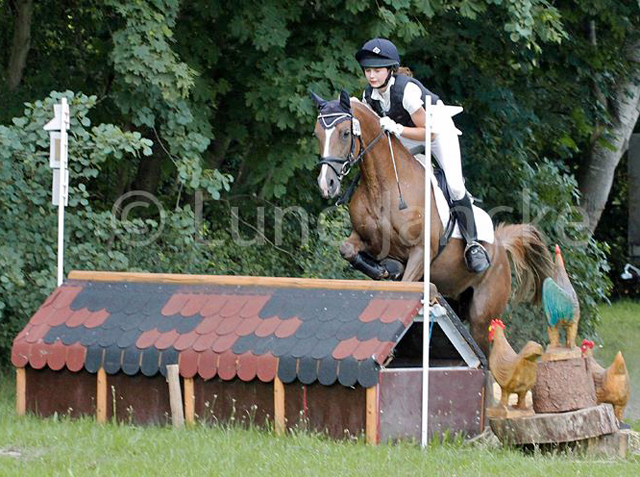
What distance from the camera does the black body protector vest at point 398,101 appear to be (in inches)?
318

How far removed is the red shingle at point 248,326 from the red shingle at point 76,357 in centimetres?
104

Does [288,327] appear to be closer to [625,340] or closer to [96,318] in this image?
[96,318]

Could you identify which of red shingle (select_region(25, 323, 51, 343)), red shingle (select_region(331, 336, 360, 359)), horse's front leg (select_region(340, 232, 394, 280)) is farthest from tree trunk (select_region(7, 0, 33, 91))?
red shingle (select_region(331, 336, 360, 359))

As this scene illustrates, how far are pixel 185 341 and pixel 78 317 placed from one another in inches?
35.0

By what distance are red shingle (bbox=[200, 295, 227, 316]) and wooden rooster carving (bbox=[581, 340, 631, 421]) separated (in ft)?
7.57

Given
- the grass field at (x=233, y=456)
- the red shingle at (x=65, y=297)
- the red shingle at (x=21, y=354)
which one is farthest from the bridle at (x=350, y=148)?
the red shingle at (x=21, y=354)

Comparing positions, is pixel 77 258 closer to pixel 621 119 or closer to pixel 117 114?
pixel 117 114

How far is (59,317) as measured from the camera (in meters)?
8.10

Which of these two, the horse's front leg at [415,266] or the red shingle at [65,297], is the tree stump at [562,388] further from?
the red shingle at [65,297]

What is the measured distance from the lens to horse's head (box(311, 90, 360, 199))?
7.48m

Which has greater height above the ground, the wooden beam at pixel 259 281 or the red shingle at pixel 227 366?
the wooden beam at pixel 259 281

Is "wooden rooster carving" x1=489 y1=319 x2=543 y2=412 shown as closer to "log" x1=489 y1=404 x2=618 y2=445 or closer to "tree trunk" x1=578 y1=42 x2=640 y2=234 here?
"log" x1=489 y1=404 x2=618 y2=445

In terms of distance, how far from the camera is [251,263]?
44.6ft

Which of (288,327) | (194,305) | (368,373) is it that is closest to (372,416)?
(368,373)
